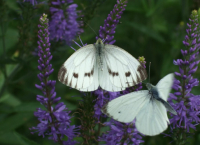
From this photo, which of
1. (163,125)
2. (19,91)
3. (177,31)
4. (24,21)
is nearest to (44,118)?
(163,125)

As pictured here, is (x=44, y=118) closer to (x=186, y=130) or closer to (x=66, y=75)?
(x=66, y=75)

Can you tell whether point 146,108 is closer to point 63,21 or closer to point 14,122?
point 63,21

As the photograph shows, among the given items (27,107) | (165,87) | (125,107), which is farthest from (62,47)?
(165,87)

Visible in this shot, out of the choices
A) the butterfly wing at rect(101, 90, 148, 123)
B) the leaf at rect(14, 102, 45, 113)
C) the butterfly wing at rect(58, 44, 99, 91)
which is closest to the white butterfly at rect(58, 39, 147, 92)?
the butterfly wing at rect(58, 44, 99, 91)

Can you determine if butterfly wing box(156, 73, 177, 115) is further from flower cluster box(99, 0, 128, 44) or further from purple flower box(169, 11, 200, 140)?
flower cluster box(99, 0, 128, 44)

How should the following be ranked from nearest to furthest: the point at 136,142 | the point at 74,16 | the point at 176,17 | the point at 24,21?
the point at 136,142
the point at 24,21
the point at 74,16
the point at 176,17

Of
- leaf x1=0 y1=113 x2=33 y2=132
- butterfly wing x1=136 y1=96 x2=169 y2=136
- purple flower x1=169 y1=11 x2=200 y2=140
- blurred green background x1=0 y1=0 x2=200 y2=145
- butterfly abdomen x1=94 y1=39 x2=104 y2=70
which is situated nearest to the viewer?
butterfly wing x1=136 y1=96 x2=169 y2=136

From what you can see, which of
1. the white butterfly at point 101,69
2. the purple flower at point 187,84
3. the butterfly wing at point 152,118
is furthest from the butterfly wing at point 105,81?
the purple flower at point 187,84
